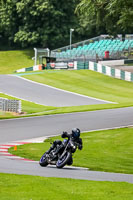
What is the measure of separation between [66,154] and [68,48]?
5997cm

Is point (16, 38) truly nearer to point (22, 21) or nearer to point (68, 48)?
point (22, 21)

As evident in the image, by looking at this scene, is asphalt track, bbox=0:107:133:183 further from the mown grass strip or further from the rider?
the mown grass strip

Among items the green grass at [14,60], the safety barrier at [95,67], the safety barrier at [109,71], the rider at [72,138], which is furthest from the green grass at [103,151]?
the green grass at [14,60]

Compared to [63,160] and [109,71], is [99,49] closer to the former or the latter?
[109,71]

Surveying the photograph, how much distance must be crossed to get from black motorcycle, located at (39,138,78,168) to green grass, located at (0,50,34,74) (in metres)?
61.8

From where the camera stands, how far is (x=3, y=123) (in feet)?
94.3

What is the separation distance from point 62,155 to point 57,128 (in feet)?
36.7

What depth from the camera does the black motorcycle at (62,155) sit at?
1509 cm

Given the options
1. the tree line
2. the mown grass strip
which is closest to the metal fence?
the mown grass strip

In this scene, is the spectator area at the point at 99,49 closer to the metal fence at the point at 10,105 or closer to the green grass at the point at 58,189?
the metal fence at the point at 10,105

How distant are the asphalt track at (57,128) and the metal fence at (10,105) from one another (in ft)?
10.2

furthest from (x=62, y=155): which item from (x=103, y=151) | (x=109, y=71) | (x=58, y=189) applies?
(x=109, y=71)

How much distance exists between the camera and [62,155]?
15.3 meters

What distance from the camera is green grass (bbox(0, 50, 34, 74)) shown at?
79.6 meters
